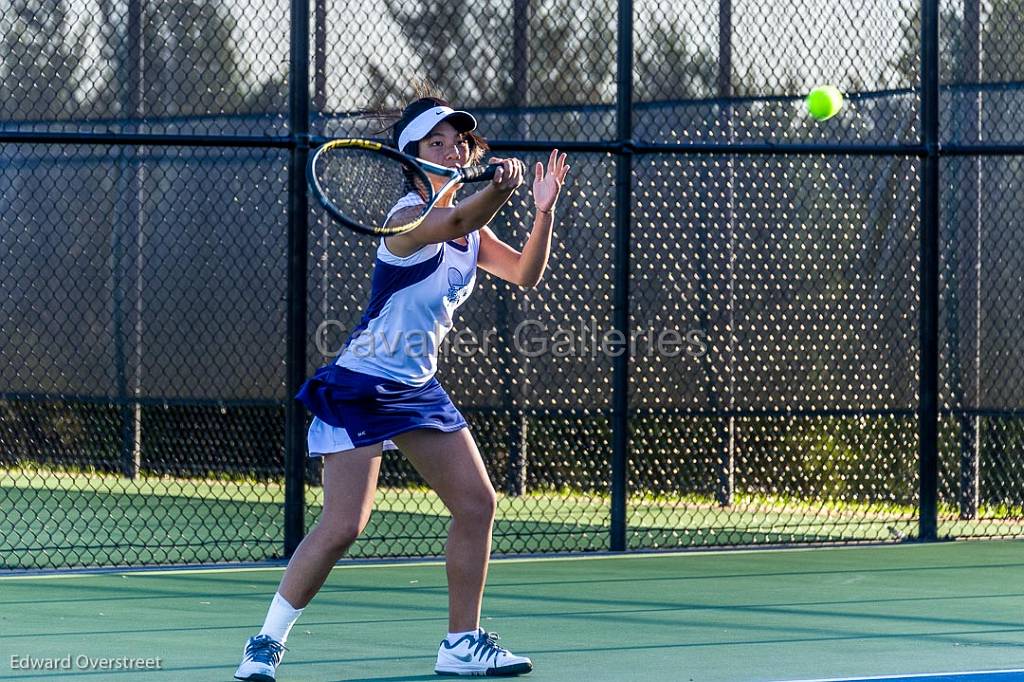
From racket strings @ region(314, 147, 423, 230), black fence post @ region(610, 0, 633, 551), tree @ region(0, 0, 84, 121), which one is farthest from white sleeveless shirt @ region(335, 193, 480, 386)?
tree @ region(0, 0, 84, 121)

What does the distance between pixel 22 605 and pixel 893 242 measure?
15.4ft

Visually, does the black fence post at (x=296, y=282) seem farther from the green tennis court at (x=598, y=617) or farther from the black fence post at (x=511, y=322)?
the black fence post at (x=511, y=322)

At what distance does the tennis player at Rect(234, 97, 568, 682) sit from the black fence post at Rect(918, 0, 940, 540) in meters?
3.33

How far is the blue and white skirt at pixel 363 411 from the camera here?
420 centimetres

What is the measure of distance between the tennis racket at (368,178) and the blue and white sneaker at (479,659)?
1.16 meters

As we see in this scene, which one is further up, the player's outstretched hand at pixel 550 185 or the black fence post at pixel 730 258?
the black fence post at pixel 730 258

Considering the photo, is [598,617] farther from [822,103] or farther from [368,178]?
[822,103]

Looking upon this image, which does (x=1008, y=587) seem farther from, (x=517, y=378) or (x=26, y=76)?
(x=26, y=76)

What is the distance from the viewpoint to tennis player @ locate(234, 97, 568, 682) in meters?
4.18

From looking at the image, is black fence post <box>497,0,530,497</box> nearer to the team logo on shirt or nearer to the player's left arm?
the player's left arm

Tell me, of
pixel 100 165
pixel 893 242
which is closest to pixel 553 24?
pixel 893 242

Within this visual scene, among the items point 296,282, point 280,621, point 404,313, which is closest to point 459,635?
point 280,621

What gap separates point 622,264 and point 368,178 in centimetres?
259

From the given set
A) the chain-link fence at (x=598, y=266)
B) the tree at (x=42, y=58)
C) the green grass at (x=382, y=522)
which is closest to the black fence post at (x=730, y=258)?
the chain-link fence at (x=598, y=266)
